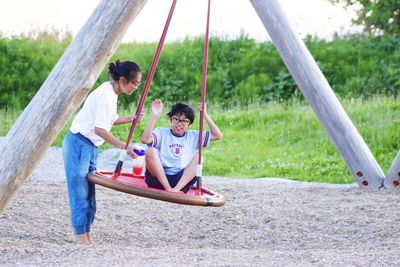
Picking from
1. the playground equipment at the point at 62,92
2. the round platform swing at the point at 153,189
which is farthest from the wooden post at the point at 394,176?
the playground equipment at the point at 62,92

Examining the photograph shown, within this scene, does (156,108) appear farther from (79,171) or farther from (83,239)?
(83,239)

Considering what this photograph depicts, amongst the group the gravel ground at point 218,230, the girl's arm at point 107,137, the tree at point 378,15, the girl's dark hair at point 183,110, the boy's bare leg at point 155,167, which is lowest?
the gravel ground at point 218,230

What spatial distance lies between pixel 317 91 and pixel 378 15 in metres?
9.75

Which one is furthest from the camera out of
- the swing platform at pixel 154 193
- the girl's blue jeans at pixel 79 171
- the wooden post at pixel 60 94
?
the girl's blue jeans at pixel 79 171

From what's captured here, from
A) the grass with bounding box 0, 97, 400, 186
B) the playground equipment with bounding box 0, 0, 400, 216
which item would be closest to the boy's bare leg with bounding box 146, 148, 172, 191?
the playground equipment with bounding box 0, 0, 400, 216

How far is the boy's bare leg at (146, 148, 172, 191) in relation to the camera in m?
6.25

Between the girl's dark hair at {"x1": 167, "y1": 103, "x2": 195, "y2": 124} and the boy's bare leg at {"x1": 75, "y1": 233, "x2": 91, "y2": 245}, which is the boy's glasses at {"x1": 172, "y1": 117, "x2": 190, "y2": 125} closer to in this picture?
the girl's dark hair at {"x1": 167, "y1": 103, "x2": 195, "y2": 124}

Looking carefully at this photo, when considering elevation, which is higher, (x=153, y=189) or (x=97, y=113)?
(x=97, y=113)

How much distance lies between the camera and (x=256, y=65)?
58.6ft

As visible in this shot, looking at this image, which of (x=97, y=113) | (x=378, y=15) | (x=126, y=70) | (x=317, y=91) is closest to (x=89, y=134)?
(x=97, y=113)

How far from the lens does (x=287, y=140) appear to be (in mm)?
13102

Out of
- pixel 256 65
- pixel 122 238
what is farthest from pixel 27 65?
pixel 122 238

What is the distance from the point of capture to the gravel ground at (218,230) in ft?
17.4

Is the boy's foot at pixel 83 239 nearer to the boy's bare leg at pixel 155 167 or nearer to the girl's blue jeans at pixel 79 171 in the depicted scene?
the girl's blue jeans at pixel 79 171
